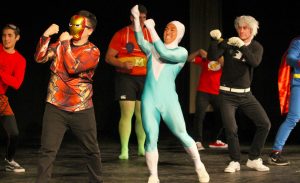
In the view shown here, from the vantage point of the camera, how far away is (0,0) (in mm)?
9477

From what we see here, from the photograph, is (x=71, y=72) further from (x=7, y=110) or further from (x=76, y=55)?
(x=7, y=110)

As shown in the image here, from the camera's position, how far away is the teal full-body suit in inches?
238

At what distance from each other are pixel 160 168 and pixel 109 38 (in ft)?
11.9

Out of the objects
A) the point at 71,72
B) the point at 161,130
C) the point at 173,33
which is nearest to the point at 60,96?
the point at 71,72

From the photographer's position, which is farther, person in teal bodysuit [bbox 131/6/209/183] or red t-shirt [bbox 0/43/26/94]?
red t-shirt [bbox 0/43/26/94]

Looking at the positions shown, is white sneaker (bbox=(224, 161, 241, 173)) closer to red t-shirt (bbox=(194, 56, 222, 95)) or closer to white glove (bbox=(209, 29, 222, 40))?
white glove (bbox=(209, 29, 222, 40))

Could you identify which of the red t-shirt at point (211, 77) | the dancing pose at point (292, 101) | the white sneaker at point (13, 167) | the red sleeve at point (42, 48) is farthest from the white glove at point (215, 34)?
the white sneaker at point (13, 167)

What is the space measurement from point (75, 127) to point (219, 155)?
2.84 metres

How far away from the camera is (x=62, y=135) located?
18.2 ft

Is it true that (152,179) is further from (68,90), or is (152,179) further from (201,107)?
(201,107)

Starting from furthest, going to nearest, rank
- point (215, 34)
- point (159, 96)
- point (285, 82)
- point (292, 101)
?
1. point (285, 82)
2. point (292, 101)
3. point (215, 34)
4. point (159, 96)

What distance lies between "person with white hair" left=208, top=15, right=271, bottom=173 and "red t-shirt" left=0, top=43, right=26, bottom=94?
1.91 meters

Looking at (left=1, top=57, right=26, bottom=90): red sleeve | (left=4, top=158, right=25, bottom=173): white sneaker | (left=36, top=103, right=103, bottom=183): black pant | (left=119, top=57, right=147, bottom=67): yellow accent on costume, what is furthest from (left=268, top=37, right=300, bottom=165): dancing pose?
(left=1, top=57, right=26, bottom=90): red sleeve

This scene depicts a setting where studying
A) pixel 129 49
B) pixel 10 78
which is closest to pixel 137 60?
pixel 129 49
